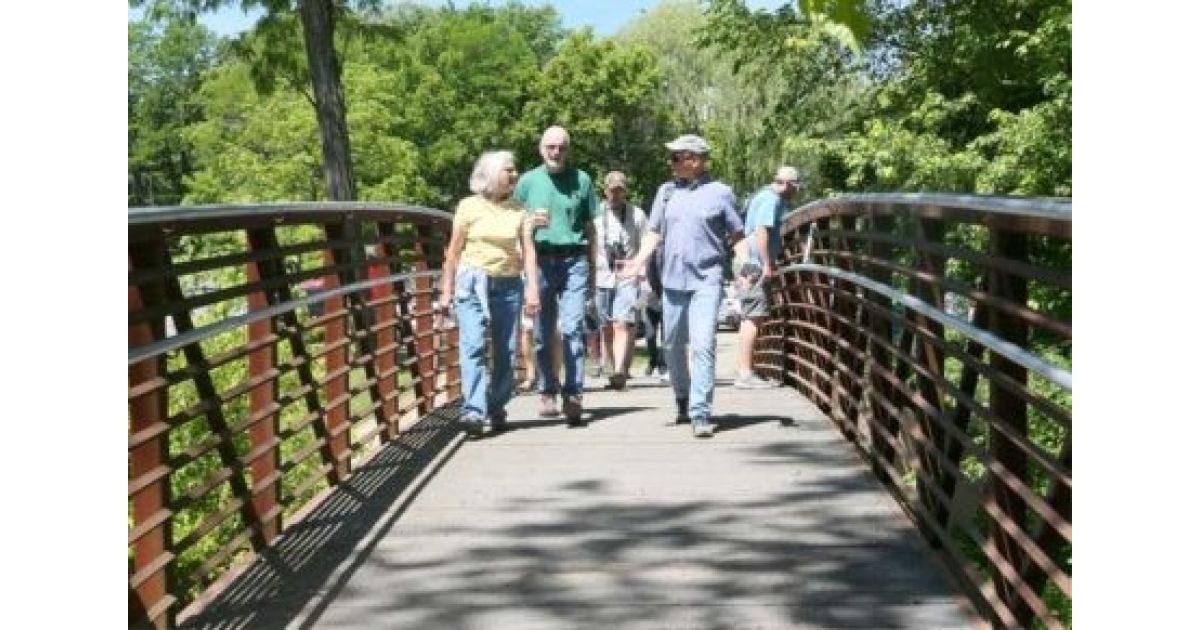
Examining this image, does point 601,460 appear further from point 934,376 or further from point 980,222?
point 980,222

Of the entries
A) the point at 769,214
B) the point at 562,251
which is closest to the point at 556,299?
the point at 562,251

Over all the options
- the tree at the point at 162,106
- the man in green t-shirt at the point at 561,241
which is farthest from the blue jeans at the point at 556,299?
the tree at the point at 162,106

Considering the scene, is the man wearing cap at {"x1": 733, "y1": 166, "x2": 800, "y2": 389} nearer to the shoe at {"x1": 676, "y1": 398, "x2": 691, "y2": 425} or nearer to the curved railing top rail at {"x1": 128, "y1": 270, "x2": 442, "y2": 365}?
the shoe at {"x1": 676, "y1": 398, "x2": 691, "y2": 425}

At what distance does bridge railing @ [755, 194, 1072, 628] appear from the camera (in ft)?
13.3

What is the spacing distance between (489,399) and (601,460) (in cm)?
128

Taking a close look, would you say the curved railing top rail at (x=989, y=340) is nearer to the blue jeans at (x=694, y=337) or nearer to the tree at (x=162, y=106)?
the blue jeans at (x=694, y=337)

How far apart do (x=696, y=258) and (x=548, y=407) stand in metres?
1.71

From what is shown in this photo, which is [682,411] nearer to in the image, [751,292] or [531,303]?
[531,303]

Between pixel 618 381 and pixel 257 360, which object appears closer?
pixel 257 360

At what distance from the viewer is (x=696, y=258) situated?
8.54 meters

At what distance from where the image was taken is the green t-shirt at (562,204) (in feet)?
31.2

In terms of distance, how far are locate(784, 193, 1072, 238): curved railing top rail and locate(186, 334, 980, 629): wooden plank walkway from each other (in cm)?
119

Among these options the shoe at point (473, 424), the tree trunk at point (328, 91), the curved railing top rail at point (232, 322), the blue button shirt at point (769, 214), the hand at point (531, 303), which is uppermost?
the tree trunk at point (328, 91)

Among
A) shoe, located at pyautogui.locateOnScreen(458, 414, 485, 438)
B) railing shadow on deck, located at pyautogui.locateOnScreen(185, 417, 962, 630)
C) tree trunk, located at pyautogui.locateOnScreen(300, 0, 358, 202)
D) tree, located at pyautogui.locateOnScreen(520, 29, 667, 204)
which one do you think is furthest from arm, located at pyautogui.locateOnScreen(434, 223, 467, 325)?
tree, located at pyautogui.locateOnScreen(520, 29, 667, 204)
